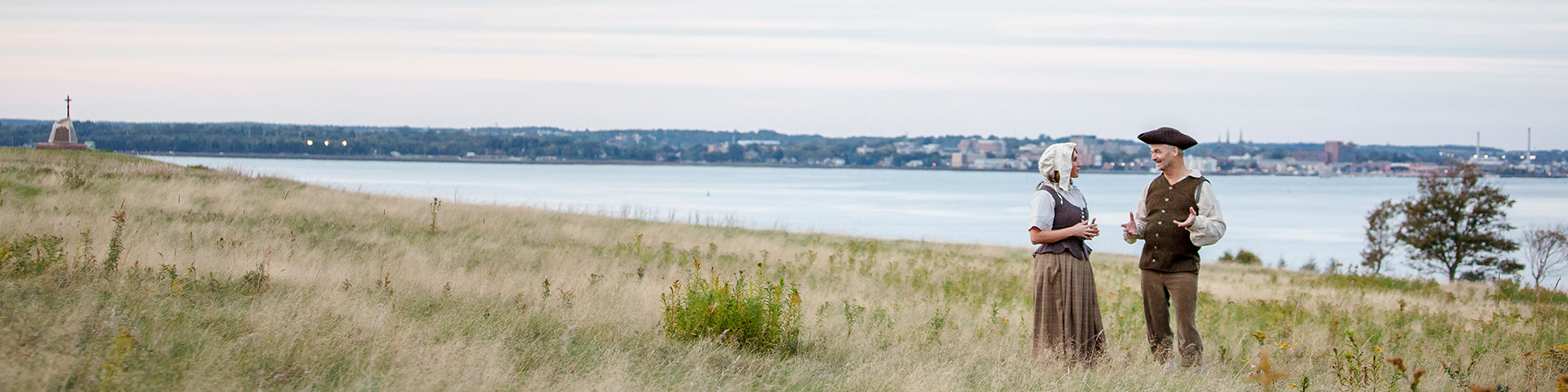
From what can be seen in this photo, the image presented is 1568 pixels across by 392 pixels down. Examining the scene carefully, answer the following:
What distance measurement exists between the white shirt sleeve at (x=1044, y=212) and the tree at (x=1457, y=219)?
1489 inches

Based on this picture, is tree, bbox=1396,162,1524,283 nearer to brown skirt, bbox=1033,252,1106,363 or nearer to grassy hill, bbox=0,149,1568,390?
grassy hill, bbox=0,149,1568,390

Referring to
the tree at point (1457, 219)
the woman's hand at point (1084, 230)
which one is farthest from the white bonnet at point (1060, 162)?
the tree at point (1457, 219)

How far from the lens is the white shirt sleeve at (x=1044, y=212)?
5895mm

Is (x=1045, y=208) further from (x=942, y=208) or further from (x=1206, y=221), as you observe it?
(x=942, y=208)

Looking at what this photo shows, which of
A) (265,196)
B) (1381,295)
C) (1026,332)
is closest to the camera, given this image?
(1026,332)

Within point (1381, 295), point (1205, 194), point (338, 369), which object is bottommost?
point (1381, 295)

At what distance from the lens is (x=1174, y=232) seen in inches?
245

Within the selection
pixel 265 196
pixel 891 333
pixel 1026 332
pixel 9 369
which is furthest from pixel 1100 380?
pixel 265 196

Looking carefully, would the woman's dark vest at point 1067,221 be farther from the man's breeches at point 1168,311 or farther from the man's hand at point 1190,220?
the man's breeches at point 1168,311

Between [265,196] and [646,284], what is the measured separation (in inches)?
405

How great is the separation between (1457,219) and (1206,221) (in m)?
38.3

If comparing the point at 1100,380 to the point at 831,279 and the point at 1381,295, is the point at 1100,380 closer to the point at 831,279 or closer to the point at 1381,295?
the point at 831,279

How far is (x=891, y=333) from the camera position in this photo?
7.63 m

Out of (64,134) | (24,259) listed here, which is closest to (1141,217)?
(24,259)
